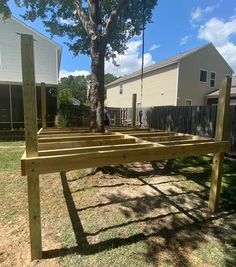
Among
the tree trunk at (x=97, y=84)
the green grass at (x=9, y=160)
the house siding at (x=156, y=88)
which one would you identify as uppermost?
the house siding at (x=156, y=88)

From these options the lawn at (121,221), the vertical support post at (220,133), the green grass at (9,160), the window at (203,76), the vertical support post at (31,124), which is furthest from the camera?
the window at (203,76)

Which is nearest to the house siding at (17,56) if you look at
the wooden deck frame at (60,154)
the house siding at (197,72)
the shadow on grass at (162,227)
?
the shadow on grass at (162,227)

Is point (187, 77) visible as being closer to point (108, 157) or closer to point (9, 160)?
point (9, 160)

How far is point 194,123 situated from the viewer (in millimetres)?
10234

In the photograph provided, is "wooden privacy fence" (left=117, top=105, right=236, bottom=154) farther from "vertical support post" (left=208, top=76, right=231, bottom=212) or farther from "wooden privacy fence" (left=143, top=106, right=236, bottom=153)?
"vertical support post" (left=208, top=76, right=231, bottom=212)

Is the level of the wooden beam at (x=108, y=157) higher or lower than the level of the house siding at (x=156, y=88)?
lower

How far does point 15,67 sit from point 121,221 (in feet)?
40.0

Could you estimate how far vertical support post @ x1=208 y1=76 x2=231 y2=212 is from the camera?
10.8ft

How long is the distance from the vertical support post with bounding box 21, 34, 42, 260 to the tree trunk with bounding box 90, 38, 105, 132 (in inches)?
131

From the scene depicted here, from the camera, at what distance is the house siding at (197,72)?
18.8 metres

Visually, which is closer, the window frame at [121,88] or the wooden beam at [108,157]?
the wooden beam at [108,157]

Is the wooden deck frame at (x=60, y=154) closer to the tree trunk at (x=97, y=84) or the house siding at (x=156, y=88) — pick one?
the tree trunk at (x=97, y=84)

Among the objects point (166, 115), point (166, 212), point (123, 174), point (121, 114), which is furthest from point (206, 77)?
point (166, 212)

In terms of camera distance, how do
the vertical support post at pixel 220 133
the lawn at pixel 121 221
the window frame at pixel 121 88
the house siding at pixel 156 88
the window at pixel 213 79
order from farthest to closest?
the window frame at pixel 121 88 < the window at pixel 213 79 < the house siding at pixel 156 88 < the vertical support post at pixel 220 133 < the lawn at pixel 121 221
